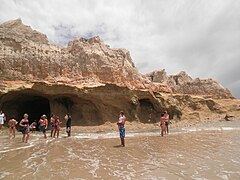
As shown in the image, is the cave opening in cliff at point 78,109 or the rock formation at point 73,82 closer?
the rock formation at point 73,82

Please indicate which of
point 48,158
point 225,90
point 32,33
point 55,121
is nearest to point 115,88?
point 55,121

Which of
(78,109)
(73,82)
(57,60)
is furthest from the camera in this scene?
(57,60)

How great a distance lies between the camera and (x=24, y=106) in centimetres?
2452

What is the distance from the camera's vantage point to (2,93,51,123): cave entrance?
21.8m

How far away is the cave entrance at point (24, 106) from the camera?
21766mm

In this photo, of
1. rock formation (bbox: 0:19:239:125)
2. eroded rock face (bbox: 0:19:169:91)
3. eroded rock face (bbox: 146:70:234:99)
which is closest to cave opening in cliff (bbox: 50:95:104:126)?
rock formation (bbox: 0:19:239:125)

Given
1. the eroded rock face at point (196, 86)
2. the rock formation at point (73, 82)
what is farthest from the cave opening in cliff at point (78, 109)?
the eroded rock face at point (196, 86)

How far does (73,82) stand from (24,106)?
647 centimetres

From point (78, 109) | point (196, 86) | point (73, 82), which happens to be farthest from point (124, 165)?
point (196, 86)

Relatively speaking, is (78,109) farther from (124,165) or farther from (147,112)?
(124,165)

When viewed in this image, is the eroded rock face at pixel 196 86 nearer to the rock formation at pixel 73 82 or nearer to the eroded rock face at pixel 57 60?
the rock formation at pixel 73 82

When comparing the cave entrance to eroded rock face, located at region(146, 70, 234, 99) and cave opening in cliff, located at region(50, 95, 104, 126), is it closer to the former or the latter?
cave opening in cliff, located at region(50, 95, 104, 126)

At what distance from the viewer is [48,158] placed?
8086mm

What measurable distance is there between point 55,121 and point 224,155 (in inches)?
414
